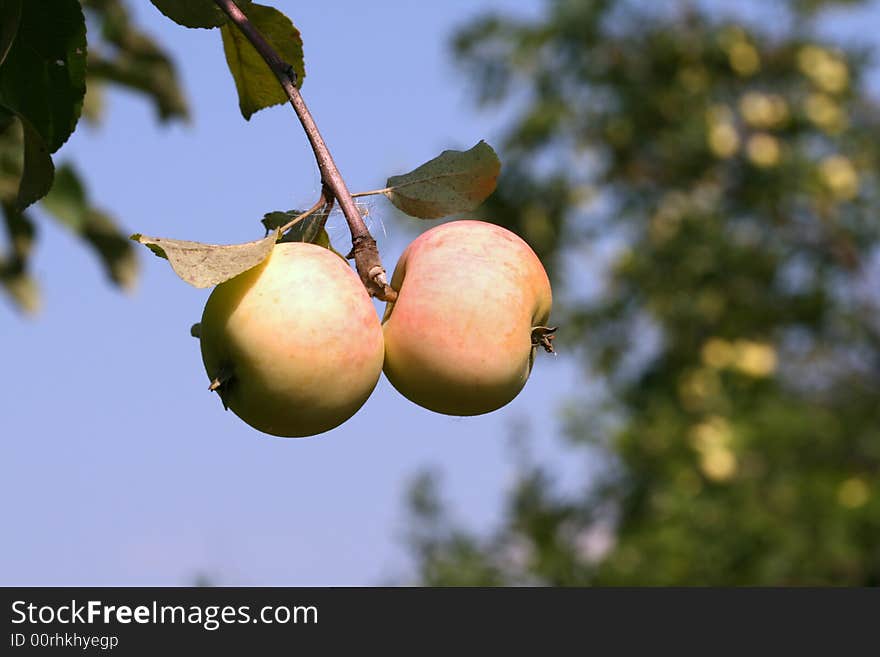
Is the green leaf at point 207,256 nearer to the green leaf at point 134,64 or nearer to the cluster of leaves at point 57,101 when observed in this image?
the cluster of leaves at point 57,101

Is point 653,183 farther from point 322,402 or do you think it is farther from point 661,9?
point 322,402

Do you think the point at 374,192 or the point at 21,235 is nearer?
the point at 374,192

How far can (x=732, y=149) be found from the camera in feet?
15.4

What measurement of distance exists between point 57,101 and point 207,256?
22 cm

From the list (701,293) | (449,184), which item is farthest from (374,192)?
(701,293)

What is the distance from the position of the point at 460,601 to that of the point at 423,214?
2.28 metres

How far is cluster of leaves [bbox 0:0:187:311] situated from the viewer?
830 mm

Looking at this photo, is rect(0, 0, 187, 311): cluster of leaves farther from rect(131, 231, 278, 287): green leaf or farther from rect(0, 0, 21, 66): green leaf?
rect(131, 231, 278, 287): green leaf

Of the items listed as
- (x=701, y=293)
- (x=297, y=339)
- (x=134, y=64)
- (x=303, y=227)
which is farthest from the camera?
(x=701, y=293)

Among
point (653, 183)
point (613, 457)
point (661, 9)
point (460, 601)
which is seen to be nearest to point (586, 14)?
point (661, 9)

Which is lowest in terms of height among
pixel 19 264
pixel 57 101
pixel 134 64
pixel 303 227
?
pixel 303 227

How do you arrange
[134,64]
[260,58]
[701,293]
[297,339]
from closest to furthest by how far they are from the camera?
[297,339], [260,58], [134,64], [701,293]

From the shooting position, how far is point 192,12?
847 millimetres

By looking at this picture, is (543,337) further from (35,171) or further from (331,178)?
(35,171)
